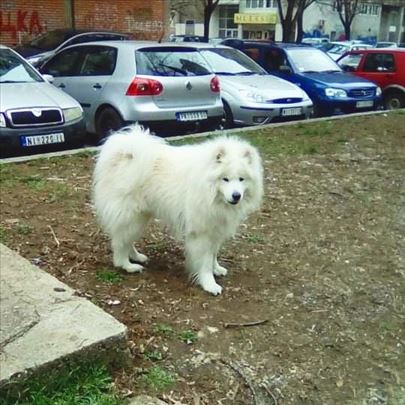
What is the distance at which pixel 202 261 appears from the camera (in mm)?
4133

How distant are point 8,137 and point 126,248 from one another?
3.88m

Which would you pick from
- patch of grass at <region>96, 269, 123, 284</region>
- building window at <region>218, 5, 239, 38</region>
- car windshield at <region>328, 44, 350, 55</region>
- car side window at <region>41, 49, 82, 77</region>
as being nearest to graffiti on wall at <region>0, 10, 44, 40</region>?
car side window at <region>41, 49, 82, 77</region>

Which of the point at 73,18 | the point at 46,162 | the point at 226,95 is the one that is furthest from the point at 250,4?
the point at 46,162

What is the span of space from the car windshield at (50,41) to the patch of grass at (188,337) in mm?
13409

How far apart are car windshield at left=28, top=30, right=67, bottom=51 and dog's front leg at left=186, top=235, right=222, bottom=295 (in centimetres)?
1281

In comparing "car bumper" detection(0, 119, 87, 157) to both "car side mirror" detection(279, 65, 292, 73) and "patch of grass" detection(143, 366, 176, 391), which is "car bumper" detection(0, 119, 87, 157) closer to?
"patch of grass" detection(143, 366, 176, 391)

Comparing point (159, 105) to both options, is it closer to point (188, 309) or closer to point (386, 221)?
point (386, 221)

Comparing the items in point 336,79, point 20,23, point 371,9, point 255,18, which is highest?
point 371,9

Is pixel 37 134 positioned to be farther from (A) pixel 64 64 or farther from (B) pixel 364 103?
(B) pixel 364 103

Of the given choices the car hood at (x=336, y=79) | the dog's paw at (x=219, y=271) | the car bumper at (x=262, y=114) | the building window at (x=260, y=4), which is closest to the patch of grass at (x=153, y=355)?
the dog's paw at (x=219, y=271)

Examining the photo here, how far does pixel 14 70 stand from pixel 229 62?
175 inches

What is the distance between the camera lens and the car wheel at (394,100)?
48.1 feet

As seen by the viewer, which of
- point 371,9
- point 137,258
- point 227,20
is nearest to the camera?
point 137,258

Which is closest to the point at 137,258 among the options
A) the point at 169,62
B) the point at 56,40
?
the point at 169,62
